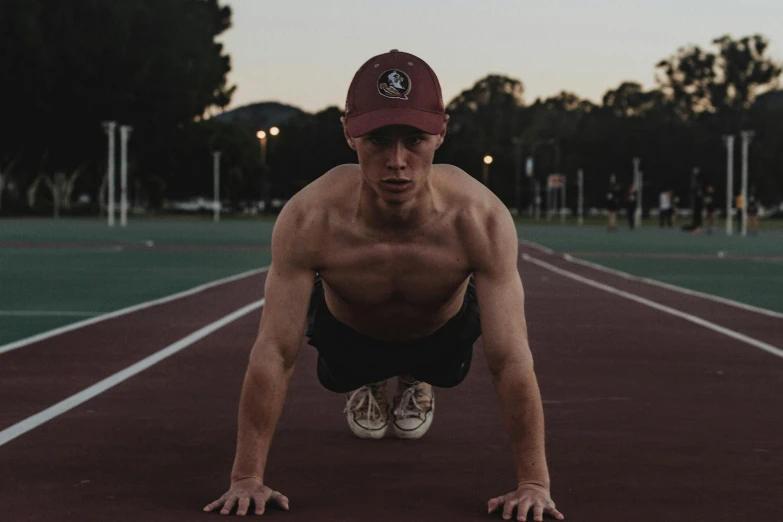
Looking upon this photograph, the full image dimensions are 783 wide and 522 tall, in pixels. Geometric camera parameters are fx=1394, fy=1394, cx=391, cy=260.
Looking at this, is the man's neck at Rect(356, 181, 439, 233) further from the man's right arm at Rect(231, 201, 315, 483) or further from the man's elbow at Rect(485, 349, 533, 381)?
the man's elbow at Rect(485, 349, 533, 381)

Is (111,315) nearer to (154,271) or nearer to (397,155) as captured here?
(154,271)

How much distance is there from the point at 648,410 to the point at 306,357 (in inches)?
137

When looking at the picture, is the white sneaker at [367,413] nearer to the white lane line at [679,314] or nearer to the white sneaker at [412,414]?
the white sneaker at [412,414]

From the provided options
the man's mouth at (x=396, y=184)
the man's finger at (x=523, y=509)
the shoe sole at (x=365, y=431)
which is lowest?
the shoe sole at (x=365, y=431)

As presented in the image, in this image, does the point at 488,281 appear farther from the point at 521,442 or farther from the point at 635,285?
the point at 635,285

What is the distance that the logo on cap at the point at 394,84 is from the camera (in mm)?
4863

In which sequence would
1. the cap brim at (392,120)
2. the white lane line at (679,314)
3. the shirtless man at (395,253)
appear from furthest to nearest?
the white lane line at (679,314) → the shirtless man at (395,253) → the cap brim at (392,120)

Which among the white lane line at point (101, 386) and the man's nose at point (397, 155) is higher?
the man's nose at point (397, 155)

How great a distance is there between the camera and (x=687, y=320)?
47.2ft

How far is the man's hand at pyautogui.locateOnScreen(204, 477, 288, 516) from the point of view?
205 inches

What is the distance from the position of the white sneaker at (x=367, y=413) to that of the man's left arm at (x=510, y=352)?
1800mm

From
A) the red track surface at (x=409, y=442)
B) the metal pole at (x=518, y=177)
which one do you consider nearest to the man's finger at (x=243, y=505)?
the red track surface at (x=409, y=442)

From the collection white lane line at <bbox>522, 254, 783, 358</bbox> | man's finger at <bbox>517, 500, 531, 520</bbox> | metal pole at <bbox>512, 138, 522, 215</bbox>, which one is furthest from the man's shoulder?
metal pole at <bbox>512, 138, 522, 215</bbox>

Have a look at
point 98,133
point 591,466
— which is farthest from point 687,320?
point 98,133
